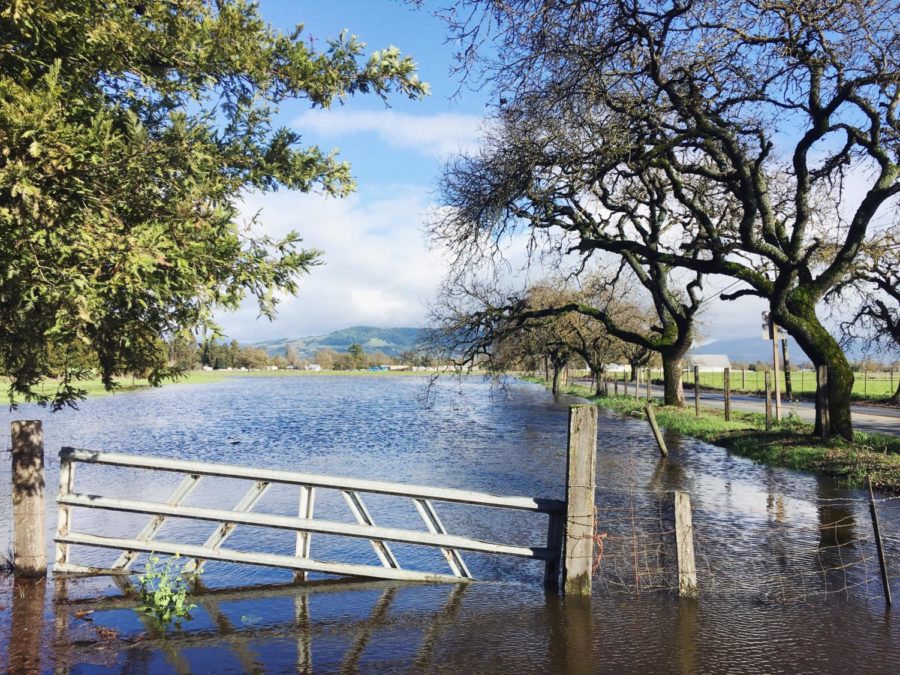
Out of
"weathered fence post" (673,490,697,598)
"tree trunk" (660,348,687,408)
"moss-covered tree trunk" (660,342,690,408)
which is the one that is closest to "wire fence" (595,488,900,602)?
"weathered fence post" (673,490,697,598)

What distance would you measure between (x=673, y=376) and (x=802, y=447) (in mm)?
15622

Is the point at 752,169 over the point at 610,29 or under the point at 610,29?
under

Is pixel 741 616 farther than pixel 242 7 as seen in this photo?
No

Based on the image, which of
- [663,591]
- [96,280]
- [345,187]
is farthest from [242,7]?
[663,591]

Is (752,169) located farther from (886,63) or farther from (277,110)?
(277,110)

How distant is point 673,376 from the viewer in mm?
32438

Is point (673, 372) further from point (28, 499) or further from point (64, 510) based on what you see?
point (28, 499)

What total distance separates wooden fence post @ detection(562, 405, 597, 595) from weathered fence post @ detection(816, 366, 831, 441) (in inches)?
489

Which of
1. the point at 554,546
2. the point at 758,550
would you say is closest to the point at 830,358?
the point at 758,550

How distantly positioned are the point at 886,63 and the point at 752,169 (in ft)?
13.0

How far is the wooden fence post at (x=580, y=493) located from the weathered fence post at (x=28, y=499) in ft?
18.7

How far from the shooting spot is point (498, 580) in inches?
319

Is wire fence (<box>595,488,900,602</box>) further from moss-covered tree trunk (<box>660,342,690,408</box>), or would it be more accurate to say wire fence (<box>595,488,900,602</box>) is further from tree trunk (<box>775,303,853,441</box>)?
moss-covered tree trunk (<box>660,342,690,408</box>)

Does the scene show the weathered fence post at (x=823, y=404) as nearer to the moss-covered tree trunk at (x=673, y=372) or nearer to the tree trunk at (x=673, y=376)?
the moss-covered tree trunk at (x=673, y=372)
